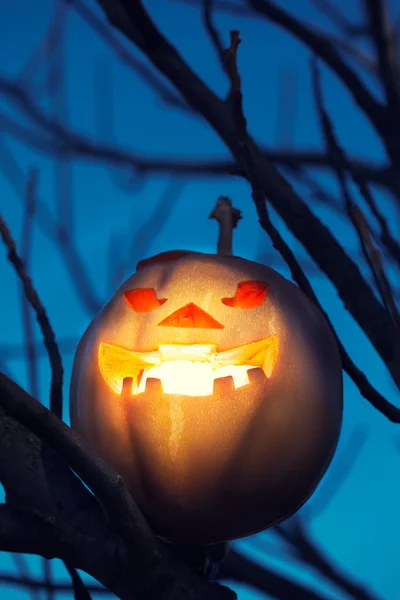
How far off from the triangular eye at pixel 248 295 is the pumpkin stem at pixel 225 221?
0.23 meters

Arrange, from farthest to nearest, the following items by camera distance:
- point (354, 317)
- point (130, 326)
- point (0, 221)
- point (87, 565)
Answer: point (354, 317), point (0, 221), point (130, 326), point (87, 565)

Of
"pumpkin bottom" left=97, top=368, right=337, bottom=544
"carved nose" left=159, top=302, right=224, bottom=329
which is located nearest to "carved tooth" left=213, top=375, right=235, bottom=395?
"pumpkin bottom" left=97, top=368, right=337, bottom=544

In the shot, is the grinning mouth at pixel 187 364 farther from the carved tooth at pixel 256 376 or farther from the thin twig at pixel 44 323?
the thin twig at pixel 44 323

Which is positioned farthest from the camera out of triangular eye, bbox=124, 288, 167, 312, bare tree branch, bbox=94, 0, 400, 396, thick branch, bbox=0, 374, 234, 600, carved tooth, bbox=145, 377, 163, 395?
bare tree branch, bbox=94, 0, 400, 396

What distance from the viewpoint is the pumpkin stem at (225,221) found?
67.7 inches

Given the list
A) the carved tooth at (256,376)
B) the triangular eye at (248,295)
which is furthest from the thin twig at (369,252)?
the carved tooth at (256,376)

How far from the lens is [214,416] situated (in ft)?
4.26

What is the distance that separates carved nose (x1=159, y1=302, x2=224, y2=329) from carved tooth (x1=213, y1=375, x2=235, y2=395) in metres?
0.10

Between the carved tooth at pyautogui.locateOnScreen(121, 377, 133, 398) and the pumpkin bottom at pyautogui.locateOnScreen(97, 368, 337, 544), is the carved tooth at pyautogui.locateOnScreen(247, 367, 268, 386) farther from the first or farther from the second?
the carved tooth at pyautogui.locateOnScreen(121, 377, 133, 398)

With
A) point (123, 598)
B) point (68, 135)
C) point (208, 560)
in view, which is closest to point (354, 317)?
point (208, 560)

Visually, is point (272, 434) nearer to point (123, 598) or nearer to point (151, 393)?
point (151, 393)

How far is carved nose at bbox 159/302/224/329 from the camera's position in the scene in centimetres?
138

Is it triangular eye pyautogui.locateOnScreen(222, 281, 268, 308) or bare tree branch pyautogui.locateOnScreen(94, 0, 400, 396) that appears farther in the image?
bare tree branch pyautogui.locateOnScreen(94, 0, 400, 396)

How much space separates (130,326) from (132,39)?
94 cm
